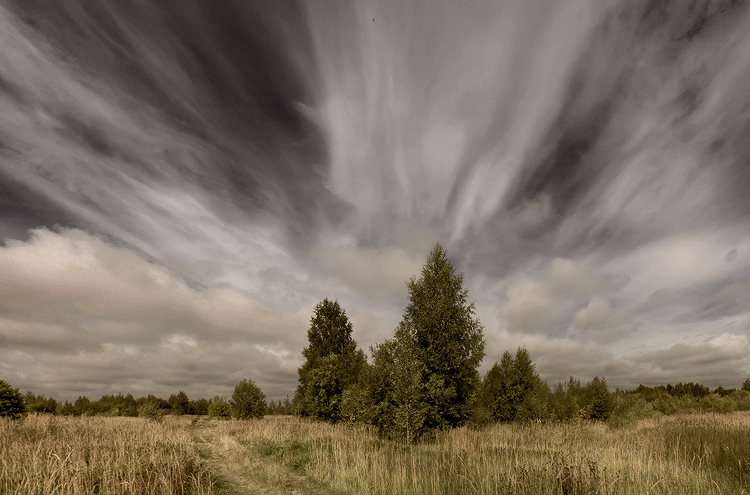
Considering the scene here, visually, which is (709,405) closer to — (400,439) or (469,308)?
(469,308)

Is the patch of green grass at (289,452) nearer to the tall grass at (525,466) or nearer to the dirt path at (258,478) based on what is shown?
the tall grass at (525,466)

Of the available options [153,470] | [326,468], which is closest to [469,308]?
[326,468]

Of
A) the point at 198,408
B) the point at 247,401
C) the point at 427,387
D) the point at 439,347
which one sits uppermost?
the point at 439,347

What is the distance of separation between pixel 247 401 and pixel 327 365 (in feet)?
47.7

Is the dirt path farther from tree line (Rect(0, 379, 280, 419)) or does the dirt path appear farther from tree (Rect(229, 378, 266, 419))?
tree (Rect(229, 378, 266, 419))

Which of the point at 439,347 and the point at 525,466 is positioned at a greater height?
the point at 439,347

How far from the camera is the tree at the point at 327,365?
3127 cm

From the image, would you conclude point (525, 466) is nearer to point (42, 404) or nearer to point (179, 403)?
point (42, 404)

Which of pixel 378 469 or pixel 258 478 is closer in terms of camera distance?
pixel 378 469

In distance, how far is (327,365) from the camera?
31.9m

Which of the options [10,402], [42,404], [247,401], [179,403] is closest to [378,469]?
[10,402]

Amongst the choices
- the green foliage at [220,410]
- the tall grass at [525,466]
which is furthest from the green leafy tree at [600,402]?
the green foliage at [220,410]

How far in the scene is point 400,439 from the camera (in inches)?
643

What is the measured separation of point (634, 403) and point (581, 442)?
1634 inches
